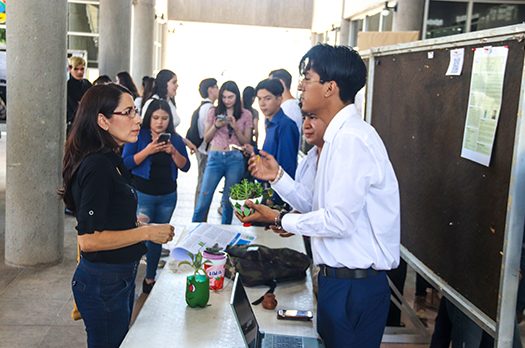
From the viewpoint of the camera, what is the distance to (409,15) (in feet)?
26.7

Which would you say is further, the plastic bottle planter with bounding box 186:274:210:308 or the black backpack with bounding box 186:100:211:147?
the black backpack with bounding box 186:100:211:147

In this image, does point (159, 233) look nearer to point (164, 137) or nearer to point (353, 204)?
point (353, 204)

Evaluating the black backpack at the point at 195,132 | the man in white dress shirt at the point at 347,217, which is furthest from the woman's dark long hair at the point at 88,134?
the black backpack at the point at 195,132

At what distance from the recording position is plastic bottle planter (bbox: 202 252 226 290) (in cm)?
216

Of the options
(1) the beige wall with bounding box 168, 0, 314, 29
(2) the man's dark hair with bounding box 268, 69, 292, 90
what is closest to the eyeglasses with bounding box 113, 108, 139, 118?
(2) the man's dark hair with bounding box 268, 69, 292, 90

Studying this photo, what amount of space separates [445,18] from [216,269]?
8090 millimetres

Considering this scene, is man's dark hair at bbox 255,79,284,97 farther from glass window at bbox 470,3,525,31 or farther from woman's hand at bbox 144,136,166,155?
glass window at bbox 470,3,525,31

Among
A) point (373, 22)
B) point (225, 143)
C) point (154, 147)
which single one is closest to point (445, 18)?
point (373, 22)

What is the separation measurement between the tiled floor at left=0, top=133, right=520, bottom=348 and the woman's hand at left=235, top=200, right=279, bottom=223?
1.69 m

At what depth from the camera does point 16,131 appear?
13.5ft

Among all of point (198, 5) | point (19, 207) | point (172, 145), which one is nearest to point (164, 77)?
point (172, 145)

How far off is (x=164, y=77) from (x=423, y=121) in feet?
9.34

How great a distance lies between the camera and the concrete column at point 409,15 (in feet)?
26.7

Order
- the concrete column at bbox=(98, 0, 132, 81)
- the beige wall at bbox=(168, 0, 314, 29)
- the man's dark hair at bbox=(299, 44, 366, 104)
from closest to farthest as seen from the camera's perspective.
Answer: the man's dark hair at bbox=(299, 44, 366, 104) < the concrete column at bbox=(98, 0, 132, 81) < the beige wall at bbox=(168, 0, 314, 29)
